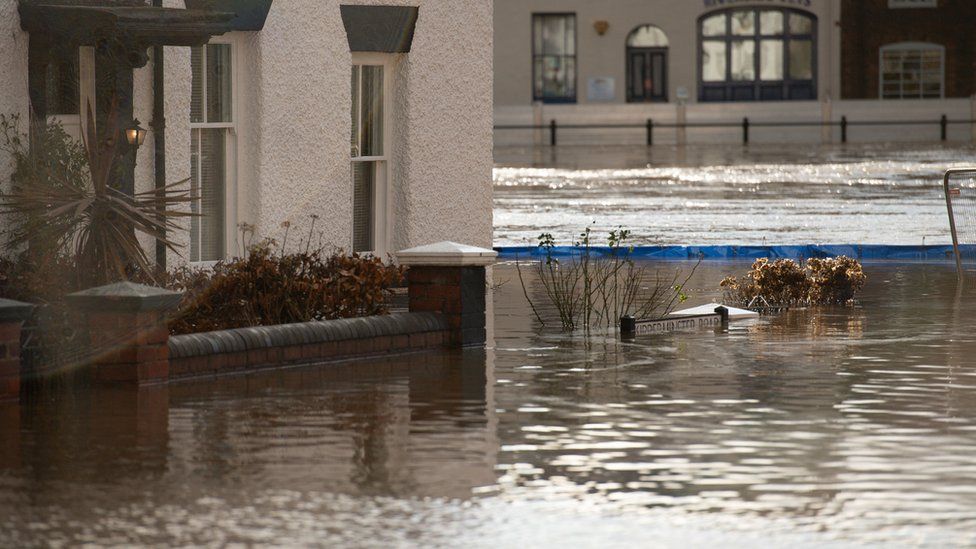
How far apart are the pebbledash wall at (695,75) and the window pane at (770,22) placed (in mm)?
396

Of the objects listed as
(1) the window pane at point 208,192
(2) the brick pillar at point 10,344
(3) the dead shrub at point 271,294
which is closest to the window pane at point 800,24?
(1) the window pane at point 208,192

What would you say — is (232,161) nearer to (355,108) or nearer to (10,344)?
(355,108)

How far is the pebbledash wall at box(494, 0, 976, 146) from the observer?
64312 millimetres

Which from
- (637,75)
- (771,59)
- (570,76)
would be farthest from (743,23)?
(570,76)

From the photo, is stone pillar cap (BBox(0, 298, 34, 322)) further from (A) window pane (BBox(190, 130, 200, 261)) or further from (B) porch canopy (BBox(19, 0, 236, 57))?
(A) window pane (BBox(190, 130, 200, 261))

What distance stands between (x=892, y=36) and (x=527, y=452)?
62329mm

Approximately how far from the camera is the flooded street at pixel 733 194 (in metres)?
27.0

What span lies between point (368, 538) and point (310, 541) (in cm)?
Answer: 22

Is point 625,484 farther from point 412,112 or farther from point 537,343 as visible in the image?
point 412,112

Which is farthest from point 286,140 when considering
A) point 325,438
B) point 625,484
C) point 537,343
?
point 625,484

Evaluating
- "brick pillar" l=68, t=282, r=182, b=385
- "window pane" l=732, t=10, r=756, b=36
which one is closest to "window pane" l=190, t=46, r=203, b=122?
"brick pillar" l=68, t=282, r=182, b=385

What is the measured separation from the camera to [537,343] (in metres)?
14.3

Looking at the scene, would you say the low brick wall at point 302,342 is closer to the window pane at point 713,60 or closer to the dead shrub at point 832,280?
the dead shrub at point 832,280

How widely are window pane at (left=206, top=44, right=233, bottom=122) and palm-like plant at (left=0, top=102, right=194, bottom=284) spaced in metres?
1.99
